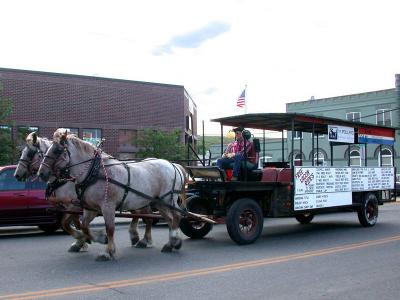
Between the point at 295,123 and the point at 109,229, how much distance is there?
6284 mm

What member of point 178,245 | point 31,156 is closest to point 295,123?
point 178,245

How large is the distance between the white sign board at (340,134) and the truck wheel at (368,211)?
174 centimetres

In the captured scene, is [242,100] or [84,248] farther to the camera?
[242,100]

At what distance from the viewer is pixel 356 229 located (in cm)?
1316

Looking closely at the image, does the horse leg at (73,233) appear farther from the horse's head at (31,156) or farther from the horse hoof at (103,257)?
the horse's head at (31,156)

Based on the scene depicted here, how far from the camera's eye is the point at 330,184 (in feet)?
40.2

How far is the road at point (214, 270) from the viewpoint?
633 centimetres

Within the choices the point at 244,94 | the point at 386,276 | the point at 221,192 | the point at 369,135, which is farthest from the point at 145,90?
the point at 386,276

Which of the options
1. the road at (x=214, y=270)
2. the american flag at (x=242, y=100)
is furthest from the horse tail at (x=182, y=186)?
the american flag at (x=242, y=100)

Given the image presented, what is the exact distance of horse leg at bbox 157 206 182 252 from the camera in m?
9.34

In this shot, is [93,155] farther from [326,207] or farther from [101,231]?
[326,207]

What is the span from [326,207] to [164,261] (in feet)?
16.9

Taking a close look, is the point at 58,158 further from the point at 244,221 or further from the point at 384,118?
the point at 384,118

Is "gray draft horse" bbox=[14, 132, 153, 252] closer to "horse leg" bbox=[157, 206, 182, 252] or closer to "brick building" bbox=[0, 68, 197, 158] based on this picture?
"horse leg" bbox=[157, 206, 182, 252]
